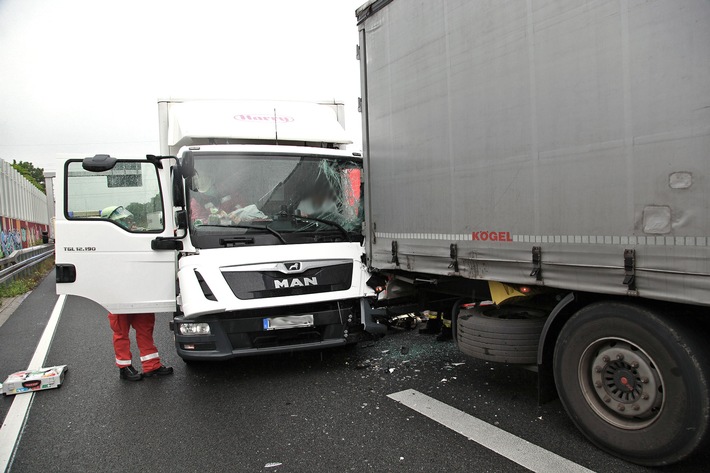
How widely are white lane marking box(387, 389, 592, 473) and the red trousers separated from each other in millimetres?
2560

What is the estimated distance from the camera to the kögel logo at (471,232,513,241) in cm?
342

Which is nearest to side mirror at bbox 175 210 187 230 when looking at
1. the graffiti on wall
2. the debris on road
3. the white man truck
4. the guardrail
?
the white man truck

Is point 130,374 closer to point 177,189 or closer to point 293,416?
point 177,189

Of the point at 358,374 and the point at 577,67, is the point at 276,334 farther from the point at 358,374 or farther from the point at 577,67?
the point at 577,67

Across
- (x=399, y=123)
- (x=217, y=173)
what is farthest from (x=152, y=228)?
(x=399, y=123)

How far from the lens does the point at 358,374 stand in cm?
500

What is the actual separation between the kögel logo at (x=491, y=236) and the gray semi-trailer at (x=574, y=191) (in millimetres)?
10

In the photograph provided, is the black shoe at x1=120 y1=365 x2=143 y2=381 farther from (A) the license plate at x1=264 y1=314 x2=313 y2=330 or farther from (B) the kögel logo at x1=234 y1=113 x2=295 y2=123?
(B) the kögel logo at x1=234 y1=113 x2=295 y2=123

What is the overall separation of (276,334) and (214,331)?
0.58m

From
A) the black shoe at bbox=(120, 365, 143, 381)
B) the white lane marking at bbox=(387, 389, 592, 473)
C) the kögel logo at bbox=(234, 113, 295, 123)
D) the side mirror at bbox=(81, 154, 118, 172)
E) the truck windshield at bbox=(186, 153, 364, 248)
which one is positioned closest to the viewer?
the white lane marking at bbox=(387, 389, 592, 473)

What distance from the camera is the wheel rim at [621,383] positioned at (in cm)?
280

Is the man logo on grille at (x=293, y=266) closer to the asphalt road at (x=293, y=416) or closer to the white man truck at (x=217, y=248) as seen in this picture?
the white man truck at (x=217, y=248)

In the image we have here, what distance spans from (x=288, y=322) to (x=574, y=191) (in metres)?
2.86

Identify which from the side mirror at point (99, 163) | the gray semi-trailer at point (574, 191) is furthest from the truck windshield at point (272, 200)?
the gray semi-trailer at point (574, 191)
